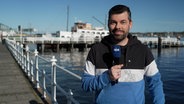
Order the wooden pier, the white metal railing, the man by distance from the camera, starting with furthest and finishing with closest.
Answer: the wooden pier, the white metal railing, the man

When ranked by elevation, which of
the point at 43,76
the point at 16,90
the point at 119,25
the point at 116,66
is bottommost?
the point at 16,90

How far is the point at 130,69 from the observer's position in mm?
2701

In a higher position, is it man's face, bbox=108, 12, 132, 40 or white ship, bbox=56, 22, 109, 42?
white ship, bbox=56, 22, 109, 42

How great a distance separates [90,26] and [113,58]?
7774cm

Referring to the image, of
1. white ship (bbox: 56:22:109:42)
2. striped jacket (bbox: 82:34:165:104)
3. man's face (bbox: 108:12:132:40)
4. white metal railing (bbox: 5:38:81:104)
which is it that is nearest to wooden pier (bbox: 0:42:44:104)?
white metal railing (bbox: 5:38:81:104)

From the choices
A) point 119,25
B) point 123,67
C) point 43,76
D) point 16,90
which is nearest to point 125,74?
point 123,67

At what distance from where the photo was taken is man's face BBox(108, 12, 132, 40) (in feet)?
8.81

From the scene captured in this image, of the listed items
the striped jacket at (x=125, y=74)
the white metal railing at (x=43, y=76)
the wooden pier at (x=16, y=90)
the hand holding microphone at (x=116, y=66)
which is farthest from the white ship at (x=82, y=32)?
the hand holding microphone at (x=116, y=66)

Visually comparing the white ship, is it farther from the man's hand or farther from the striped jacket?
the man's hand

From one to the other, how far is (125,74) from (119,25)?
0.49 meters

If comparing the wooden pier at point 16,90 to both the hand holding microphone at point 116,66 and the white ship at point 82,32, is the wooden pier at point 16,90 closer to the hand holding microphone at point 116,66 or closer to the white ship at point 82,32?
the hand holding microphone at point 116,66

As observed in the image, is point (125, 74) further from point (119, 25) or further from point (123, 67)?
point (119, 25)

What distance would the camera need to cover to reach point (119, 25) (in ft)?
8.80

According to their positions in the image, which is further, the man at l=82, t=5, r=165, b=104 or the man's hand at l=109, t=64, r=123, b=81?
the man at l=82, t=5, r=165, b=104
